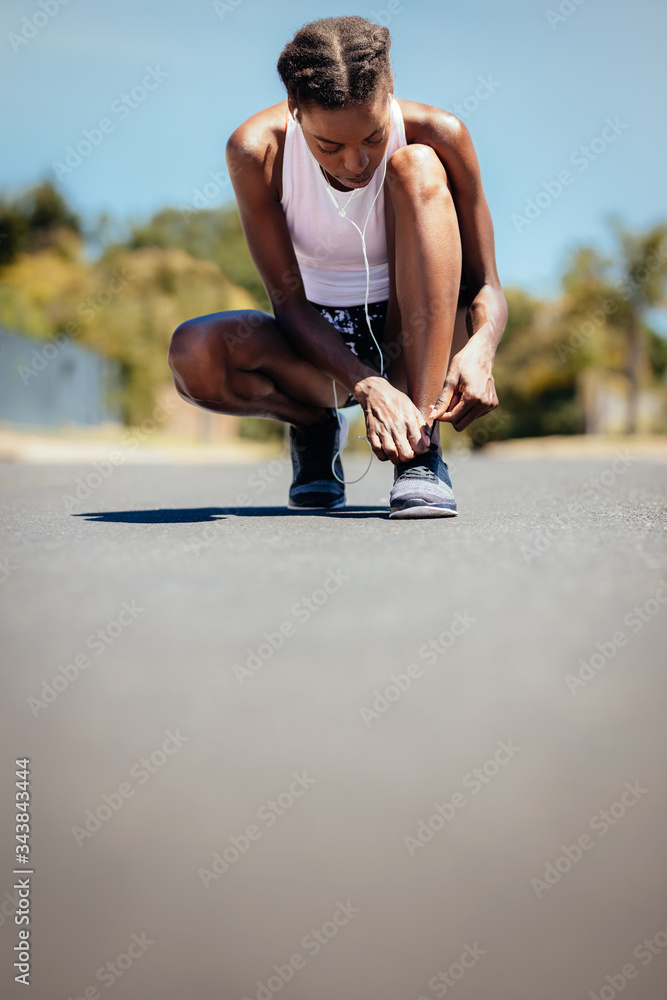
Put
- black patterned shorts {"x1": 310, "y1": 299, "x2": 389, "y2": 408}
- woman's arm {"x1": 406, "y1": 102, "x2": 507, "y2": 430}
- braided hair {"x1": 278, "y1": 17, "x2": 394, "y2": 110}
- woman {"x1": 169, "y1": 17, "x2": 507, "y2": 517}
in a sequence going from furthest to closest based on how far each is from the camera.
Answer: black patterned shorts {"x1": 310, "y1": 299, "x2": 389, "y2": 408}
woman's arm {"x1": 406, "y1": 102, "x2": 507, "y2": 430}
woman {"x1": 169, "y1": 17, "x2": 507, "y2": 517}
braided hair {"x1": 278, "y1": 17, "x2": 394, "y2": 110}

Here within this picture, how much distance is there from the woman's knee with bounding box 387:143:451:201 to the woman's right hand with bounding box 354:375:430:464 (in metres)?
0.58

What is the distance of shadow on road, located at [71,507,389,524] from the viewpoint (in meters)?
2.77

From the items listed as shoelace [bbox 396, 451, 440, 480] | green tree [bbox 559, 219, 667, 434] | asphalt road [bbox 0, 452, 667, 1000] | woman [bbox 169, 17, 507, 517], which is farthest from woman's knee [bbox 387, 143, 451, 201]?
green tree [bbox 559, 219, 667, 434]

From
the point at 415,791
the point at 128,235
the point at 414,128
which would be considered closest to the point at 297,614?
the point at 415,791

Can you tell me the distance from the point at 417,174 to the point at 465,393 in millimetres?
668

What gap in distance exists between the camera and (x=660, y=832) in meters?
1.11

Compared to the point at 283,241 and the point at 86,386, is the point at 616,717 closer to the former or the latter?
the point at 283,241

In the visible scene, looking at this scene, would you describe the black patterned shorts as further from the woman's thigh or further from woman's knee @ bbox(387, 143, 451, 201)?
woman's knee @ bbox(387, 143, 451, 201)

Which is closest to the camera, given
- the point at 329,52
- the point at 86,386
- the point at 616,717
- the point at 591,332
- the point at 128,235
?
Answer: the point at 616,717

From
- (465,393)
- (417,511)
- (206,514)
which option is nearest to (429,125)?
(465,393)

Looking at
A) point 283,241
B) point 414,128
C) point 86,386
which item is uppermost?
point 414,128

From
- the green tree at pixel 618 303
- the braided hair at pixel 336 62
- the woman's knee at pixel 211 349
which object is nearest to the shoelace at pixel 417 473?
the woman's knee at pixel 211 349

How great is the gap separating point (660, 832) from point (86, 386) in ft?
61.1

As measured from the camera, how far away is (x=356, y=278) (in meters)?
2.96
